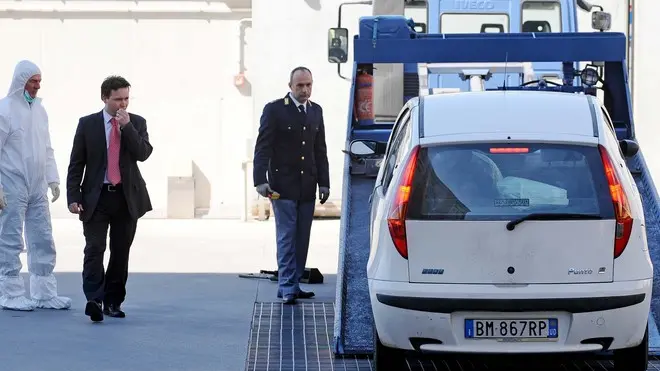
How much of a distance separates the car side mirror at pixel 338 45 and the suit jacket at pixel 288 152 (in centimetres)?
371

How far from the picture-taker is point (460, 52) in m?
11.0

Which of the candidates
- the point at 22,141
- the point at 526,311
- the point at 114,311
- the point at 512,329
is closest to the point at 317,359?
the point at 512,329

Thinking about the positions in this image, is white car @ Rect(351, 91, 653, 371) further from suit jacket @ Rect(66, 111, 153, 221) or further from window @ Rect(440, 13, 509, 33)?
window @ Rect(440, 13, 509, 33)

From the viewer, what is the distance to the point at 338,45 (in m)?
15.8

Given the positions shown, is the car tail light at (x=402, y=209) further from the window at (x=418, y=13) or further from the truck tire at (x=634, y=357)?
the window at (x=418, y=13)

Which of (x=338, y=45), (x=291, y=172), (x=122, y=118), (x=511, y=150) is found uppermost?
(x=338, y=45)

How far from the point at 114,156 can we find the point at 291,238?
1754mm

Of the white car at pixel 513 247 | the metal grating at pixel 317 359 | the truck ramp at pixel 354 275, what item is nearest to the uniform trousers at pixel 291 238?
the metal grating at pixel 317 359

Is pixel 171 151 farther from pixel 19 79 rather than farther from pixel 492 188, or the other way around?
pixel 492 188

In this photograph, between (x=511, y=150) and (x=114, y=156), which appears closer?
(x=511, y=150)

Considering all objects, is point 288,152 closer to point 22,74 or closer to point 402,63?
point 402,63

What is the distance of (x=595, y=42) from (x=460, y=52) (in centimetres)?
100

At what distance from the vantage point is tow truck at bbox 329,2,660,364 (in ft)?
30.7

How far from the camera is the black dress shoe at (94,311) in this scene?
10508 millimetres
